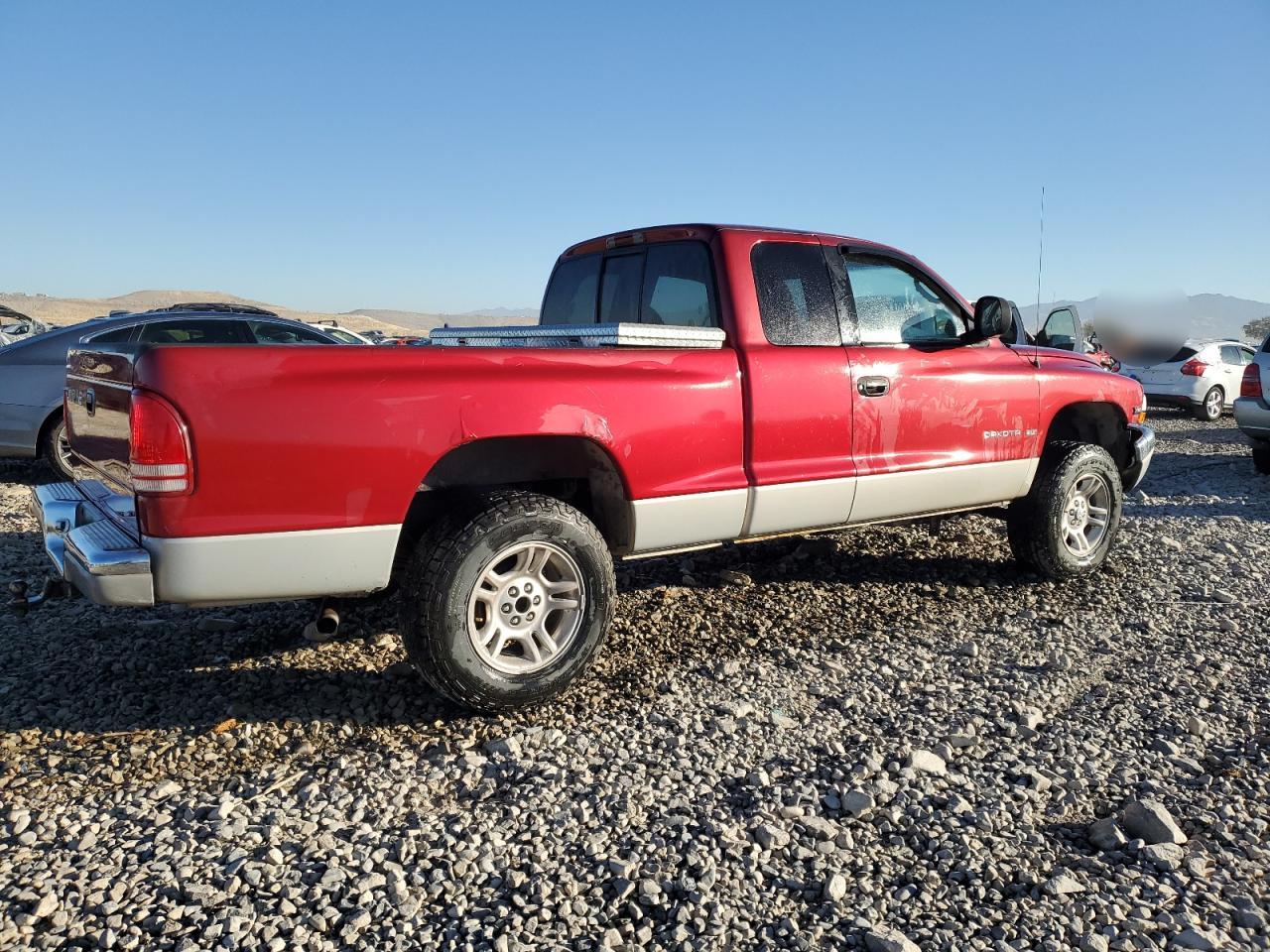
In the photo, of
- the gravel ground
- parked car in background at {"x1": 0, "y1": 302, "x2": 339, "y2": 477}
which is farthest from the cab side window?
parked car in background at {"x1": 0, "y1": 302, "x2": 339, "y2": 477}

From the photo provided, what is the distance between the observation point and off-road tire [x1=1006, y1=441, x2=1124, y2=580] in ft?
16.9

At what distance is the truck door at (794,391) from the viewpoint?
3.99m

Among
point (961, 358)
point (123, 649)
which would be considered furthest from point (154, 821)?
point (961, 358)

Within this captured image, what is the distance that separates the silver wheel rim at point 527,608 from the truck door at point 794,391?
937mm

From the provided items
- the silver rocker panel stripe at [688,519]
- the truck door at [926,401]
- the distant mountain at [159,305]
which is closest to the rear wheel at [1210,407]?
the truck door at [926,401]

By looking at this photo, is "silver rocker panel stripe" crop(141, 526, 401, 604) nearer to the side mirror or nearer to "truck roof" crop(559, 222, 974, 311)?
"truck roof" crop(559, 222, 974, 311)

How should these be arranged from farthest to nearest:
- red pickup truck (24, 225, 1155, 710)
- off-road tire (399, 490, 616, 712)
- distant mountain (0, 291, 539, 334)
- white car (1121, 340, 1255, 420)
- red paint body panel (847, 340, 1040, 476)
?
1. distant mountain (0, 291, 539, 334)
2. white car (1121, 340, 1255, 420)
3. red paint body panel (847, 340, 1040, 476)
4. off-road tire (399, 490, 616, 712)
5. red pickup truck (24, 225, 1155, 710)

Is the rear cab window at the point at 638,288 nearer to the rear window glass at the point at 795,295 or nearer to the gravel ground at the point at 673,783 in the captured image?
the rear window glass at the point at 795,295

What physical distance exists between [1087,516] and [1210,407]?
12988mm

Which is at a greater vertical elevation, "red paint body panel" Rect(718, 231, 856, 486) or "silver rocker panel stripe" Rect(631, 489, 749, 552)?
"red paint body panel" Rect(718, 231, 856, 486)

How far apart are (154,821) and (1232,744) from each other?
3772 mm

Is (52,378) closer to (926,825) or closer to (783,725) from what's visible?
(783,725)

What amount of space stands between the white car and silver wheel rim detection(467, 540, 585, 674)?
1527 cm

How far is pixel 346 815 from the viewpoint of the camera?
2803 millimetres
